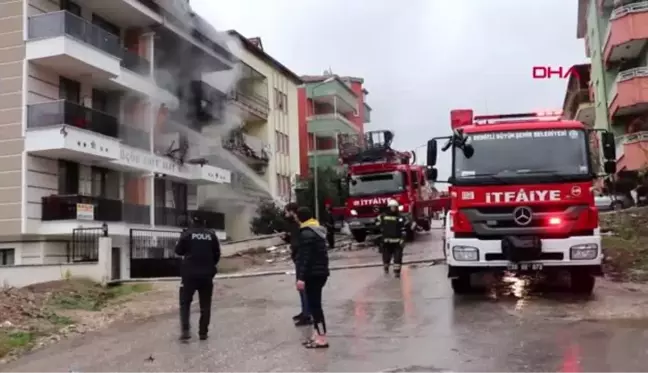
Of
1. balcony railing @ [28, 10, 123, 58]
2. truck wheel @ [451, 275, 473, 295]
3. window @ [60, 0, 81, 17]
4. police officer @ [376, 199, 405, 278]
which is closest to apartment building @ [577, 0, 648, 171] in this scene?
police officer @ [376, 199, 405, 278]

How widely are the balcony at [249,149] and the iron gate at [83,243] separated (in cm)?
1141

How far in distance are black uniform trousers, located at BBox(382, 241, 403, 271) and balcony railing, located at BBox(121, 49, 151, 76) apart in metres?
12.9

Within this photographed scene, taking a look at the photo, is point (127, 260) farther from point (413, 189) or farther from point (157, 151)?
point (413, 189)

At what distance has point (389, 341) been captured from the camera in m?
8.20

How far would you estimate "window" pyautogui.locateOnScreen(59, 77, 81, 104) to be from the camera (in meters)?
21.9

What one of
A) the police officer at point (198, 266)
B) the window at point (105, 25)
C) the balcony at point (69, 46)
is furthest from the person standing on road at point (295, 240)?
the window at point (105, 25)

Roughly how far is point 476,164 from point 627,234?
8.75 m

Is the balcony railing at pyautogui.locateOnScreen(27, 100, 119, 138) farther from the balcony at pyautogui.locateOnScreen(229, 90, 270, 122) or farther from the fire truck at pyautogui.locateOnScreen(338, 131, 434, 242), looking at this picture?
the balcony at pyautogui.locateOnScreen(229, 90, 270, 122)

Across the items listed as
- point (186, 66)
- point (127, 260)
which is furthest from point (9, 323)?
point (186, 66)

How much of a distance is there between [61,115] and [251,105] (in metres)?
15.2

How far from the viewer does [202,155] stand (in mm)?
28609

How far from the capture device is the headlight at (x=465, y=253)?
1074cm

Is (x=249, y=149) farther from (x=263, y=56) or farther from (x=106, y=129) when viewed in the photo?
(x=106, y=129)

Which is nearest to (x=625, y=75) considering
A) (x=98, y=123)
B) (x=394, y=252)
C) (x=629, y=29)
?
(x=629, y=29)
